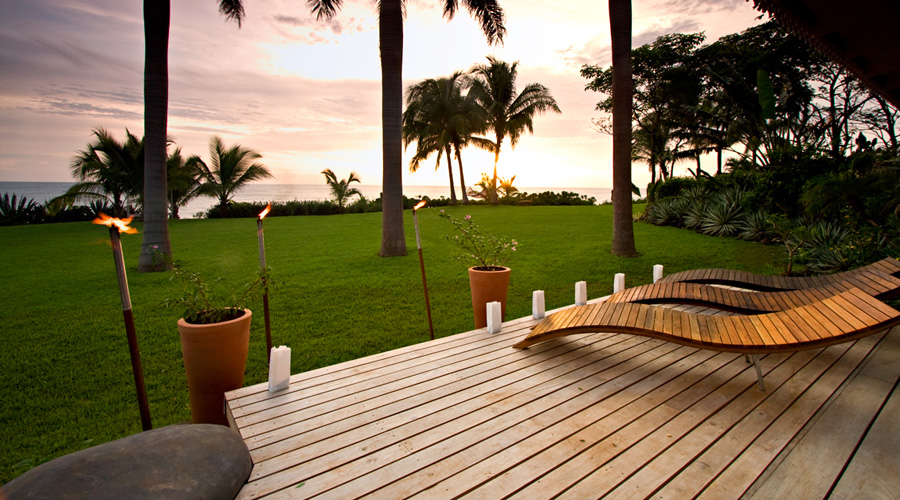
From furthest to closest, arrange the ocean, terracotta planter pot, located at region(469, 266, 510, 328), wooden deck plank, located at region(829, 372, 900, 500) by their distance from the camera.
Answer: the ocean < terracotta planter pot, located at region(469, 266, 510, 328) < wooden deck plank, located at region(829, 372, 900, 500)

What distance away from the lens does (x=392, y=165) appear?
8.88 meters

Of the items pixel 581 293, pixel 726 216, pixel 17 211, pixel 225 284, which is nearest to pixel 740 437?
pixel 581 293

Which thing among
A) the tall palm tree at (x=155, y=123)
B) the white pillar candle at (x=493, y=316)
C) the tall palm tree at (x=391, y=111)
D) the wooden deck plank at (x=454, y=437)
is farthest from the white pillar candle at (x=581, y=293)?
the tall palm tree at (x=155, y=123)

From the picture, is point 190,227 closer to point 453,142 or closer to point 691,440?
point 453,142

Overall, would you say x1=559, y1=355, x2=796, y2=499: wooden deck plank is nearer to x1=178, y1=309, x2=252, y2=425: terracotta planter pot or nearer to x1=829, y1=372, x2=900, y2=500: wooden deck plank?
x1=829, y1=372, x2=900, y2=500: wooden deck plank

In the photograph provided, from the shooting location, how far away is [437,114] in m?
23.7

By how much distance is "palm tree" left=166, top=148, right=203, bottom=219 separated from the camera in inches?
742

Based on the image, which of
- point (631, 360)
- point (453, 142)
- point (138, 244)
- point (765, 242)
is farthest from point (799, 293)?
point (453, 142)

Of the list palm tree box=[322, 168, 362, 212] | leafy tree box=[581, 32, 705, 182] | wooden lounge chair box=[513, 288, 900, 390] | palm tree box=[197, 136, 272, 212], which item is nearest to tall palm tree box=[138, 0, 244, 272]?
wooden lounge chair box=[513, 288, 900, 390]

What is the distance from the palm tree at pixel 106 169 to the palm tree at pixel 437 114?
12852 millimetres

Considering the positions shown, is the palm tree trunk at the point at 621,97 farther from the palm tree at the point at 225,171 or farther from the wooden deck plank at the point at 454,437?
the palm tree at the point at 225,171

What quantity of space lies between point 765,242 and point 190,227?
18667 millimetres

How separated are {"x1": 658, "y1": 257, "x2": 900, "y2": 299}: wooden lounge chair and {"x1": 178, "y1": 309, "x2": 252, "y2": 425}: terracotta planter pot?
15.5 feet

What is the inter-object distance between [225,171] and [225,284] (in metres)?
16.5
